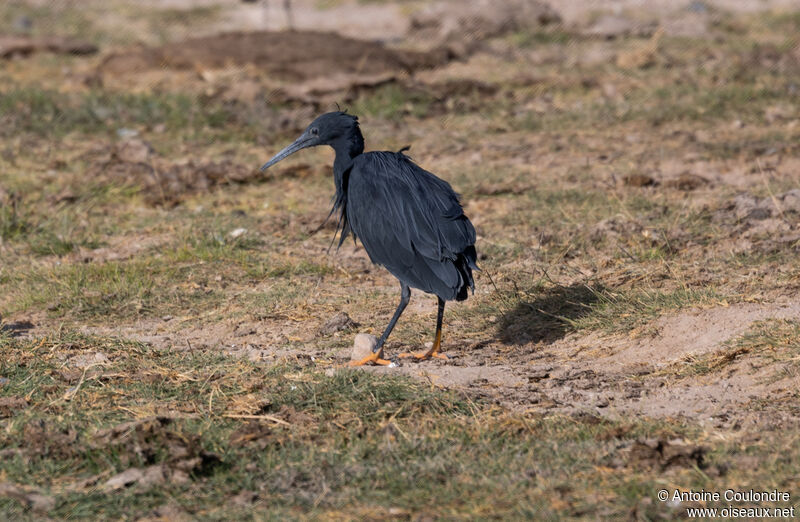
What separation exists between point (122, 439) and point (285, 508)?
0.75m

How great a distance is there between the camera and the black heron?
5023mm

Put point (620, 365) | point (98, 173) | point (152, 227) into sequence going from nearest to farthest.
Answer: point (620, 365), point (152, 227), point (98, 173)

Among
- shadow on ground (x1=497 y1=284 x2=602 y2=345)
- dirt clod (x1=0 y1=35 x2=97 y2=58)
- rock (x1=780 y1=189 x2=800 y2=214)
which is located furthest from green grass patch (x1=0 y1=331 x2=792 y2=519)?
dirt clod (x1=0 y1=35 x2=97 y2=58)

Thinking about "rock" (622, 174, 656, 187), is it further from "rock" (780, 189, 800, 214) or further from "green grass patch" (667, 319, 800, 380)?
"green grass patch" (667, 319, 800, 380)

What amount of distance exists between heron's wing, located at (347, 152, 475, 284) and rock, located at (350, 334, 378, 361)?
41 cm

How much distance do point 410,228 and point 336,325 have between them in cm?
84

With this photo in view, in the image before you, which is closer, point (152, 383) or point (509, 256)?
point (152, 383)

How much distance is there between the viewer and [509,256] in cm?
673

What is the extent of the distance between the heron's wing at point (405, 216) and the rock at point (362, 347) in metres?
0.41

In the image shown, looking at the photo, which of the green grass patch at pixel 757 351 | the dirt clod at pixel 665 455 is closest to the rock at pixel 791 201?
the green grass patch at pixel 757 351

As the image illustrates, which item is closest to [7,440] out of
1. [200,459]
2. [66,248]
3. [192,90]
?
[200,459]


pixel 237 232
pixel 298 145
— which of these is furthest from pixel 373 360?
pixel 237 232

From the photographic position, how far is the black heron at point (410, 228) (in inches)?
198

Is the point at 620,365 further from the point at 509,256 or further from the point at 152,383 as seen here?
the point at 152,383
